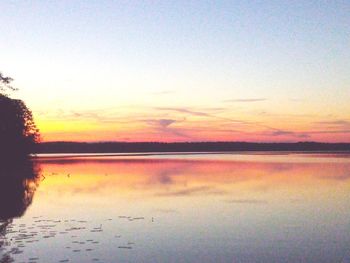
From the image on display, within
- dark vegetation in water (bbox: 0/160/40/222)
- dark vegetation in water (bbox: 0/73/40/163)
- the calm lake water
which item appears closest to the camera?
the calm lake water

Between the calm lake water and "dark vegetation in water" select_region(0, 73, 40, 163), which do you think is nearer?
the calm lake water

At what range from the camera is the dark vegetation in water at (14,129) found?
7225 centimetres

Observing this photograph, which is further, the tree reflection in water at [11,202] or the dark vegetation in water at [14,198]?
the dark vegetation in water at [14,198]

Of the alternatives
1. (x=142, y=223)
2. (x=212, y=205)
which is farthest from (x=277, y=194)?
(x=142, y=223)

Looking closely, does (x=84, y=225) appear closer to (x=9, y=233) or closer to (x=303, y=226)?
(x=9, y=233)

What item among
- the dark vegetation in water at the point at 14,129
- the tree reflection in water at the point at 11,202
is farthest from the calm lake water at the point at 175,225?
the dark vegetation in water at the point at 14,129

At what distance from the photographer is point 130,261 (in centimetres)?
1739

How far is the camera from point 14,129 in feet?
252

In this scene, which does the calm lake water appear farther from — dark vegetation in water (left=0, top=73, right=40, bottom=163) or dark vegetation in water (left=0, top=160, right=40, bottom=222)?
dark vegetation in water (left=0, top=73, right=40, bottom=163)

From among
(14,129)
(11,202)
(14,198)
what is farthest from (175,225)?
(14,129)

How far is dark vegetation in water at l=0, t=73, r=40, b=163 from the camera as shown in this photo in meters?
72.2

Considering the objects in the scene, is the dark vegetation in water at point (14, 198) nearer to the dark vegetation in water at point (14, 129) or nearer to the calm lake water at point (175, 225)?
the calm lake water at point (175, 225)

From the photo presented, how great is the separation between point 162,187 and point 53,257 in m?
29.4

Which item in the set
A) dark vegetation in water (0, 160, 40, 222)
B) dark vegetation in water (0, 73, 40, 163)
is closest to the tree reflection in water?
dark vegetation in water (0, 160, 40, 222)
